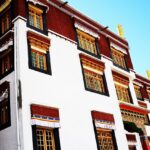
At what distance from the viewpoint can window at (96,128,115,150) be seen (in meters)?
16.8

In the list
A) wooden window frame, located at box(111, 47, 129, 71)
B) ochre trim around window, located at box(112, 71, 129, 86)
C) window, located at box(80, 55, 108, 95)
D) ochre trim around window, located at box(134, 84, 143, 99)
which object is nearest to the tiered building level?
window, located at box(80, 55, 108, 95)

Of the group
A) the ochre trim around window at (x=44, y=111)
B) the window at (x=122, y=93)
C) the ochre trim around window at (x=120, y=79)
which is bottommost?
the ochre trim around window at (x=44, y=111)

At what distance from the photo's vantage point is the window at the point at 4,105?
13781 mm

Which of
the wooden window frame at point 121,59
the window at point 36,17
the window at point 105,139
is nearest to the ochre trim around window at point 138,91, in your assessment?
the wooden window frame at point 121,59

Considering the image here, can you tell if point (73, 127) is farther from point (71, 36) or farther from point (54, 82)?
point (71, 36)

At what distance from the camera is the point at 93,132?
638 inches

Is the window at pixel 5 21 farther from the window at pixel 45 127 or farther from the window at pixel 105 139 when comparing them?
the window at pixel 105 139

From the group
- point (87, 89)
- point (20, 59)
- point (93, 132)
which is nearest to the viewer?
point (20, 59)

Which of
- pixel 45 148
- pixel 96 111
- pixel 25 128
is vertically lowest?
pixel 45 148

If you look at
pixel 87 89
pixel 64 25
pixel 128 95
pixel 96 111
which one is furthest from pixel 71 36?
pixel 128 95

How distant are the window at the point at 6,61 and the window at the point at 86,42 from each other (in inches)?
220

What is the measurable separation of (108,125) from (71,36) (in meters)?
6.44

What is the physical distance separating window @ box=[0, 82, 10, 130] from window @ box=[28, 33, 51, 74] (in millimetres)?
1866

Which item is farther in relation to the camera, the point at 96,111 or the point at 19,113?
the point at 96,111
